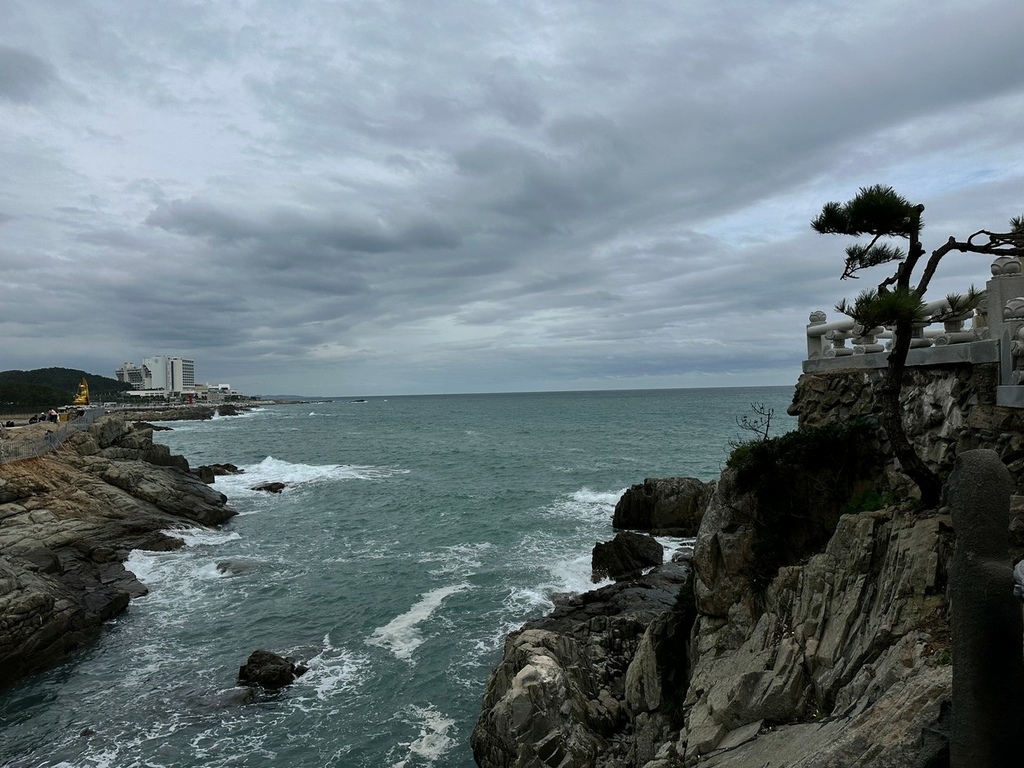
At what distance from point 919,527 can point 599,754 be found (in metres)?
7.69

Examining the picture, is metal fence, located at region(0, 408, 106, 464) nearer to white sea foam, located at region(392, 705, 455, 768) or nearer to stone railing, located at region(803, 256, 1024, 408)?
white sea foam, located at region(392, 705, 455, 768)

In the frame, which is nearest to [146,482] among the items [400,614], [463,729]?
[400,614]

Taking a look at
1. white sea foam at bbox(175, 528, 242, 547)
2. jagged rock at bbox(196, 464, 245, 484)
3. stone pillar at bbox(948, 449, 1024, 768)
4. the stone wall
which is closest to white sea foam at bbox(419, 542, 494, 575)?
white sea foam at bbox(175, 528, 242, 547)

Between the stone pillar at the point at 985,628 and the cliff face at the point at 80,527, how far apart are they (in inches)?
865

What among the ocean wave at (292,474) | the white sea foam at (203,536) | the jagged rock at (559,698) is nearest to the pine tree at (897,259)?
the jagged rock at (559,698)

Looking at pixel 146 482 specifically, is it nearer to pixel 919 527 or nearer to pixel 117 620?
pixel 117 620

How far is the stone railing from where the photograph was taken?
8.02 meters

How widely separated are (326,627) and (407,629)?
2917mm

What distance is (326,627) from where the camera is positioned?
20.1 m

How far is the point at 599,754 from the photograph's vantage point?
11766 mm

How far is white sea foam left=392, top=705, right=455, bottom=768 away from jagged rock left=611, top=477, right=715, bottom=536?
18187 millimetres

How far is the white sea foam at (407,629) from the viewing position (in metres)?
18.4

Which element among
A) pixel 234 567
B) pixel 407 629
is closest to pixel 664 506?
pixel 407 629

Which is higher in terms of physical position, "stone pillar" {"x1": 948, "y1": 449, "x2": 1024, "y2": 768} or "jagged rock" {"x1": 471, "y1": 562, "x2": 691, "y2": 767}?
"stone pillar" {"x1": 948, "y1": 449, "x2": 1024, "y2": 768}
